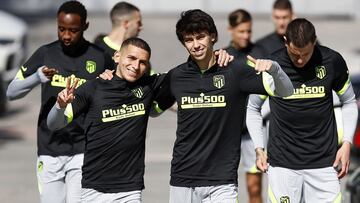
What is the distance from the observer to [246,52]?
40.2ft

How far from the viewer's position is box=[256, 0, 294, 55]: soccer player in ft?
40.3

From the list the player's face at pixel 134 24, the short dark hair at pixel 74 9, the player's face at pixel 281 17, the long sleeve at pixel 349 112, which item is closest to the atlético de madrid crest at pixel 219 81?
the long sleeve at pixel 349 112

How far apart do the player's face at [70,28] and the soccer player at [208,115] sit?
1.36m

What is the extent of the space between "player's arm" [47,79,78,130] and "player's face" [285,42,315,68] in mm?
1650

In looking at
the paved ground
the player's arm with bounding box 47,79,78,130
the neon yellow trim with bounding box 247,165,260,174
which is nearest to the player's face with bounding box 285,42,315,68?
the player's arm with bounding box 47,79,78,130

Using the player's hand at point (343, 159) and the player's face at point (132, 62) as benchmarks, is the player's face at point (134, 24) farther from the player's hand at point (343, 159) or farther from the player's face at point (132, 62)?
the player's hand at point (343, 159)

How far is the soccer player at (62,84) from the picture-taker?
32.8ft

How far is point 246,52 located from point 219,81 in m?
3.40

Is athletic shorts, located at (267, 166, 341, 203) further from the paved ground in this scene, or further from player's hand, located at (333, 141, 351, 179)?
the paved ground

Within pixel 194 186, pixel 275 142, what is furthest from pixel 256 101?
pixel 194 186

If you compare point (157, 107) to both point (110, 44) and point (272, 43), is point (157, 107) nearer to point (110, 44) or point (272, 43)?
point (110, 44)

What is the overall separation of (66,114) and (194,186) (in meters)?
1.08

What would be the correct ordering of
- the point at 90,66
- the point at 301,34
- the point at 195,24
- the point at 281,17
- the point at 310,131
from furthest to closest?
the point at 281,17, the point at 90,66, the point at 310,131, the point at 301,34, the point at 195,24

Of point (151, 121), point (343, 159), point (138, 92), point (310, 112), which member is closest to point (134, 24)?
point (138, 92)
